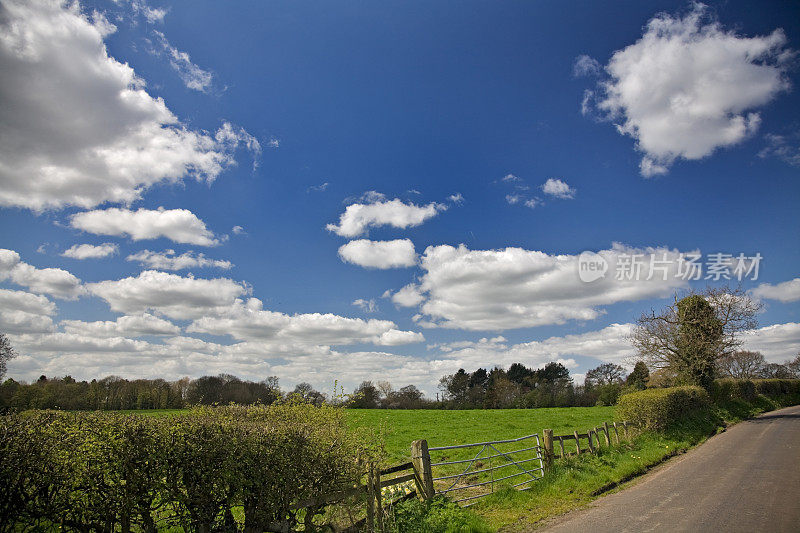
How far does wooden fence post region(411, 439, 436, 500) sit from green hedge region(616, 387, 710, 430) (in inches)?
568

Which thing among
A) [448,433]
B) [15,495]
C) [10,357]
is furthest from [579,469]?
[10,357]

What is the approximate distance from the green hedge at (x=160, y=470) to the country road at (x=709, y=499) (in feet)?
17.0

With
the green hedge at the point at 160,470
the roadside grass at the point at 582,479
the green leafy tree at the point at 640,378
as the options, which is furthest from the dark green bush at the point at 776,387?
the green hedge at the point at 160,470

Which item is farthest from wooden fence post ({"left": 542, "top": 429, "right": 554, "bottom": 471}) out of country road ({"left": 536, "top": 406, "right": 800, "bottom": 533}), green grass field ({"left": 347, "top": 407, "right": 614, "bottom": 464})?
green grass field ({"left": 347, "top": 407, "right": 614, "bottom": 464})

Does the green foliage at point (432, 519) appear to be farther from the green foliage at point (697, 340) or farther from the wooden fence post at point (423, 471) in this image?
the green foliage at point (697, 340)

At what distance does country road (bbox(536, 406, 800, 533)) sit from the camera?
7715mm

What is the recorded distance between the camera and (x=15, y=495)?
4289 mm

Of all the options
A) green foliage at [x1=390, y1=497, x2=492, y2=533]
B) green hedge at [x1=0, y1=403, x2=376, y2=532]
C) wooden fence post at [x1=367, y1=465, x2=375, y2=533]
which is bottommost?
green foliage at [x1=390, y1=497, x2=492, y2=533]

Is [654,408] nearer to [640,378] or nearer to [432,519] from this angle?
[432,519]

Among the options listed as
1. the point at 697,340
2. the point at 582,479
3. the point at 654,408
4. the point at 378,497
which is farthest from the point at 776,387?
the point at 378,497

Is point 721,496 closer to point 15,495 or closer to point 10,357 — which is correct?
point 15,495

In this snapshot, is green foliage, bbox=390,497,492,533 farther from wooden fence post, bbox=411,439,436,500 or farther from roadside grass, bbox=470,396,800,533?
roadside grass, bbox=470,396,800,533

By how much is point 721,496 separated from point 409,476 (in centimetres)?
747

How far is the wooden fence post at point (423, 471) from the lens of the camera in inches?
339
